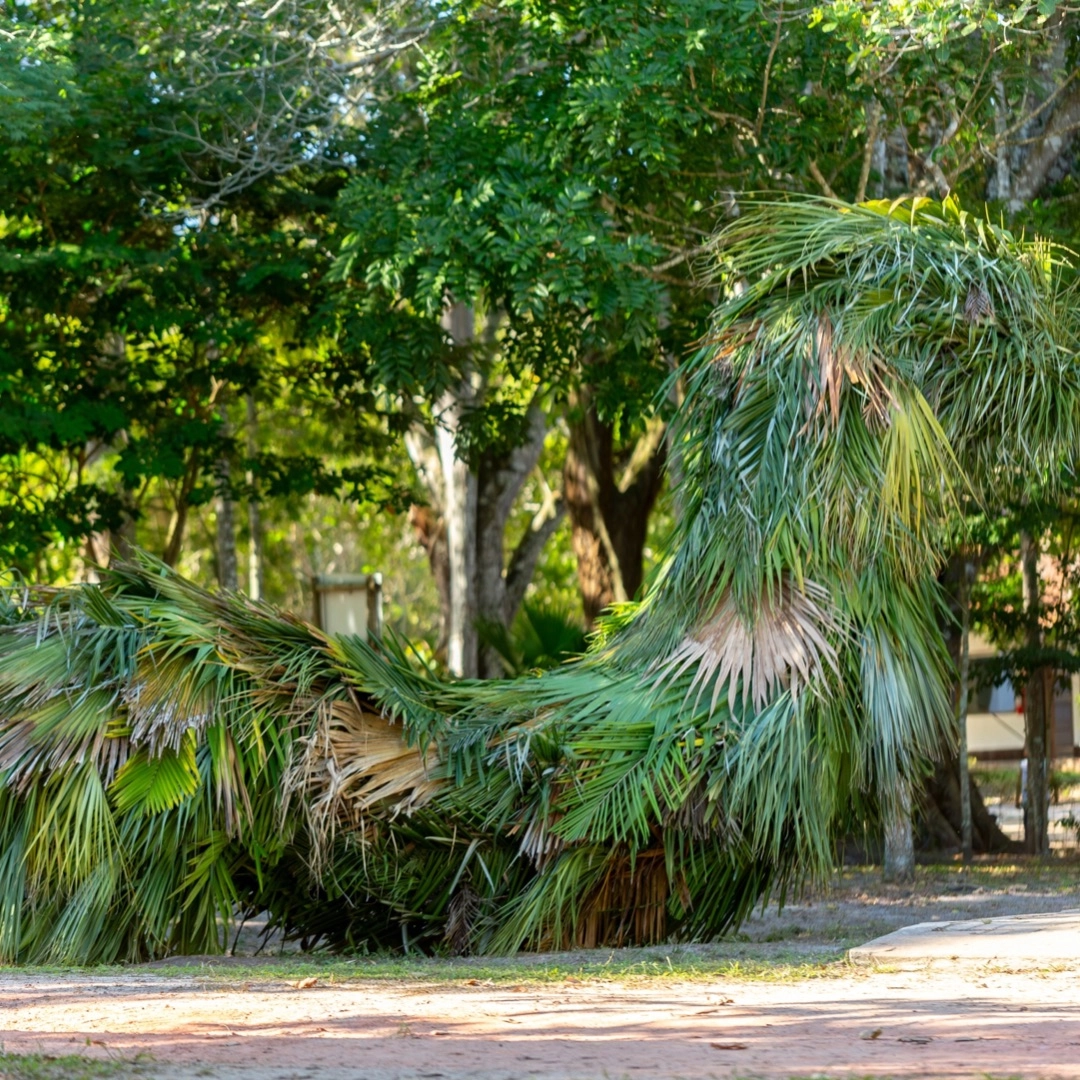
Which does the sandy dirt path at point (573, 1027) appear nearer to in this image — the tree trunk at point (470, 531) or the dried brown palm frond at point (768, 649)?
the dried brown palm frond at point (768, 649)

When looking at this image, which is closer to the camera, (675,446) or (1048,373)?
(1048,373)

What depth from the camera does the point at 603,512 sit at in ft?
50.3

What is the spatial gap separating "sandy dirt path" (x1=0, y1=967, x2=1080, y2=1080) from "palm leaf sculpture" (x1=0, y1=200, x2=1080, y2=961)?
1207mm

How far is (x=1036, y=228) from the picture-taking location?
31.9ft

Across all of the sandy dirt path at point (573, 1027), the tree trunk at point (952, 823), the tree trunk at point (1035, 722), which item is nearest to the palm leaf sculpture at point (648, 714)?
the sandy dirt path at point (573, 1027)

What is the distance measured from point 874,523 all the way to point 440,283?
3.39 metres

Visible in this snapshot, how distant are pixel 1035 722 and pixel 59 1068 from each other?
985 centimetres

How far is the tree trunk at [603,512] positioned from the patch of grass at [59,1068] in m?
11.2

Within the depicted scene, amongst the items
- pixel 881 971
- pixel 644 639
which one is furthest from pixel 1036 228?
pixel 881 971

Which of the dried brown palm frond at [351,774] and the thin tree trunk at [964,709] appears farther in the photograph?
the thin tree trunk at [964,709]

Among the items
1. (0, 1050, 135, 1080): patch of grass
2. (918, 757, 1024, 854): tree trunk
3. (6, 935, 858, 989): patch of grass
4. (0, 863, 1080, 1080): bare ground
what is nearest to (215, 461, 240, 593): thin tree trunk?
(918, 757, 1024, 854): tree trunk

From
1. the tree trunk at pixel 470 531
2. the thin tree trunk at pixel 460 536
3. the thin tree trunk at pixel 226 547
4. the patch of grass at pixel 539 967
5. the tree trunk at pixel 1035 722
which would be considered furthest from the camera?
the thin tree trunk at pixel 226 547

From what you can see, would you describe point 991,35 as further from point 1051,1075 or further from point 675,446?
point 1051,1075

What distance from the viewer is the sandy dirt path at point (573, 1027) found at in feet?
13.1
